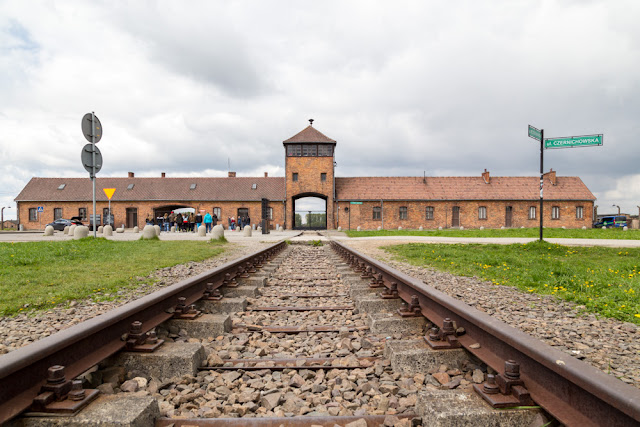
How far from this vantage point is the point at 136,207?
145ft

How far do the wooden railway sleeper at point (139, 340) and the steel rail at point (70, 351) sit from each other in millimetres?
43

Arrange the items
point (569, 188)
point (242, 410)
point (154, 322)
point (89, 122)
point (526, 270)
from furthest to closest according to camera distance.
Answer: point (569, 188) < point (89, 122) < point (526, 270) < point (154, 322) < point (242, 410)

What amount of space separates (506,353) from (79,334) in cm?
239

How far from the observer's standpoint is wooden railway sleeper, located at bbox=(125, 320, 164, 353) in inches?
99.7

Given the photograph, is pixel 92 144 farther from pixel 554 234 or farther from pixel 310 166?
pixel 310 166

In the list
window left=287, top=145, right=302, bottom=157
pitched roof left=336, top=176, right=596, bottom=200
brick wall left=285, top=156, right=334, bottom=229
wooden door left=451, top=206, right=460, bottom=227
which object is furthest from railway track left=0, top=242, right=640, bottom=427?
wooden door left=451, top=206, right=460, bottom=227

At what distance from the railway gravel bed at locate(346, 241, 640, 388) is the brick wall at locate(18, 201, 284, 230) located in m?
37.4

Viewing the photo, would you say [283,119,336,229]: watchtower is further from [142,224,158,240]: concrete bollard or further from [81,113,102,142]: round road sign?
[81,113,102,142]: round road sign

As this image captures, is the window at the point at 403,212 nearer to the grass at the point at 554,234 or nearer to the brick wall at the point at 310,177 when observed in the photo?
the brick wall at the point at 310,177

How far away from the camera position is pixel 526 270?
7.18 meters

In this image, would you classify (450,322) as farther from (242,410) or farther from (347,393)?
(242,410)

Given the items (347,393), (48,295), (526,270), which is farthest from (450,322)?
(526,270)

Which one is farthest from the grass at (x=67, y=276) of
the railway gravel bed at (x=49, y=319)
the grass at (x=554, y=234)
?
the grass at (x=554, y=234)

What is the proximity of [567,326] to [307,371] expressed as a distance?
8.47ft
